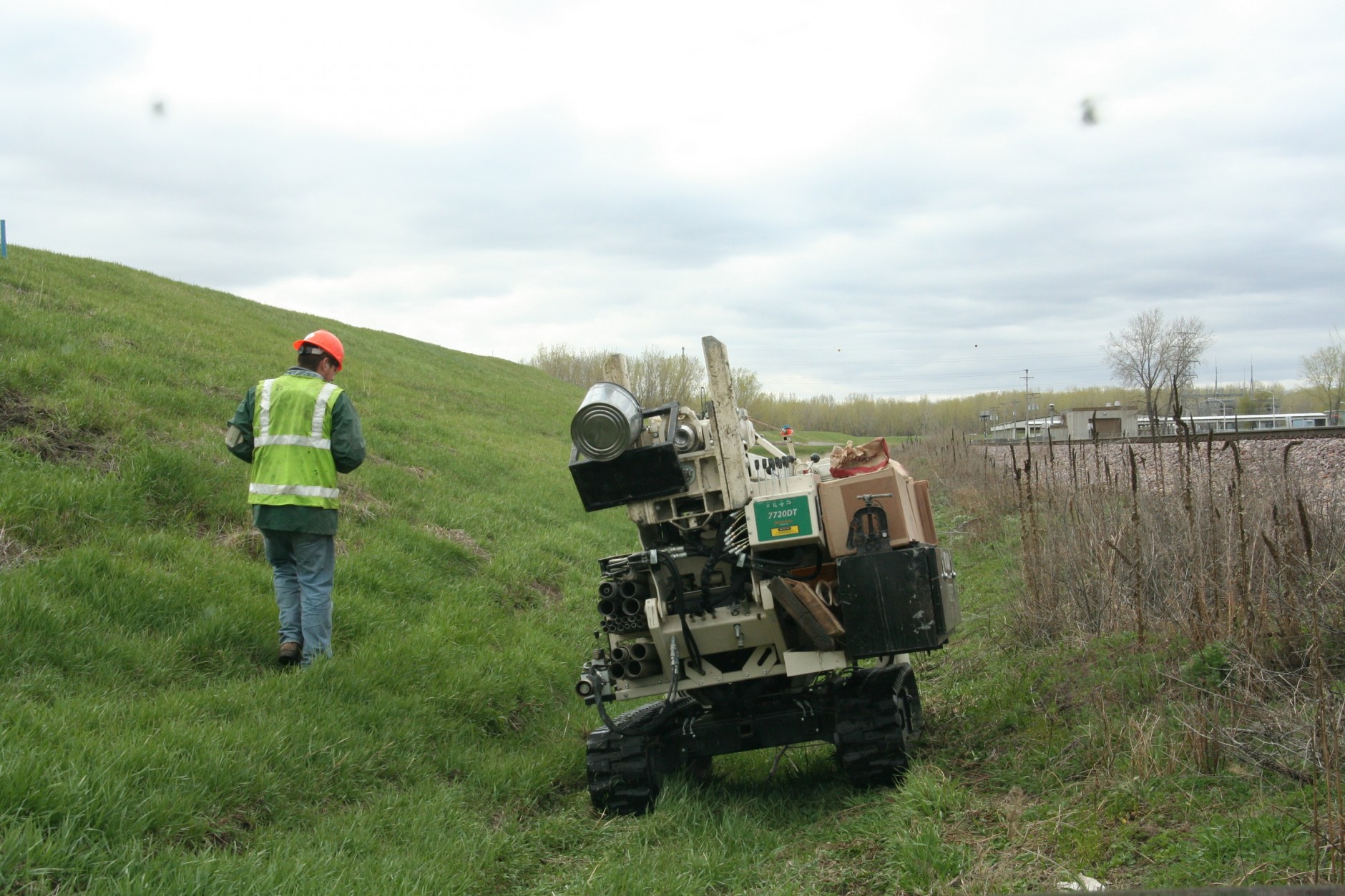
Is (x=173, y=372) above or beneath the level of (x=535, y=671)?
above

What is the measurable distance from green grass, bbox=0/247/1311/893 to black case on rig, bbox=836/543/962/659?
2.47 feet

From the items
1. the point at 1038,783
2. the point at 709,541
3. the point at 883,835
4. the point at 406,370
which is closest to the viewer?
the point at 883,835

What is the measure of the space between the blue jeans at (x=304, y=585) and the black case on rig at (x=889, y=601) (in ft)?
11.7

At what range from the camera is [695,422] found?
21.0 ft

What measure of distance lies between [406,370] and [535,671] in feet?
69.0

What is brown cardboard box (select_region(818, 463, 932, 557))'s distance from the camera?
6215mm

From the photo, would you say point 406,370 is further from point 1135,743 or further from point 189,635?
point 1135,743

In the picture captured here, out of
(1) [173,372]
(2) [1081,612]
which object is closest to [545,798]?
(2) [1081,612]

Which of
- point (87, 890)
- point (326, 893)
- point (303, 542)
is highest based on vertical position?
point (303, 542)

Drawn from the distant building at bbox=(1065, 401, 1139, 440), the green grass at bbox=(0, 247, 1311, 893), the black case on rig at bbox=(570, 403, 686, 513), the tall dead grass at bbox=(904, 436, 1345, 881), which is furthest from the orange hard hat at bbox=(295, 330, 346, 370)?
the distant building at bbox=(1065, 401, 1139, 440)

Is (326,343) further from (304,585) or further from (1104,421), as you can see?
(1104,421)

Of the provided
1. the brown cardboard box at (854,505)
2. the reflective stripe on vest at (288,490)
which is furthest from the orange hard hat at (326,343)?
the brown cardboard box at (854,505)

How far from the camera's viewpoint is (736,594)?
621cm

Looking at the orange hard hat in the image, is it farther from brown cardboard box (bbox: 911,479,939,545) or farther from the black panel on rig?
brown cardboard box (bbox: 911,479,939,545)
